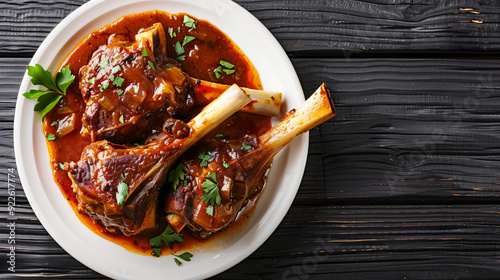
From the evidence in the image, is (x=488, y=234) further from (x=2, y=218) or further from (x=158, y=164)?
(x=2, y=218)

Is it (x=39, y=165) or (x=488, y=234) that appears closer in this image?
(x=39, y=165)

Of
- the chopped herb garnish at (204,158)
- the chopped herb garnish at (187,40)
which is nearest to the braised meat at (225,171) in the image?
the chopped herb garnish at (204,158)

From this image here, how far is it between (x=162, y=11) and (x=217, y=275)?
6.43ft

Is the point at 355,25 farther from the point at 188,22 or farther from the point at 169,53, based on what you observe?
the point at 169,53

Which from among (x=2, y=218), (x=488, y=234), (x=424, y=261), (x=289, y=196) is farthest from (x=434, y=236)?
(x=2, y=218)

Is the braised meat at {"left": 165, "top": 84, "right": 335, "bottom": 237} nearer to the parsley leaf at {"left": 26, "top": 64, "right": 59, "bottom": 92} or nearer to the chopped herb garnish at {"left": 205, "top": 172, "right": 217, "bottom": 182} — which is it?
the chopped herb garnish at {"left": 205, "top": 172, "right": 217, "bottom": 182}

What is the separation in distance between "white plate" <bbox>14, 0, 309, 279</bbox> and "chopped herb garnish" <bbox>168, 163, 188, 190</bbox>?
578 mm

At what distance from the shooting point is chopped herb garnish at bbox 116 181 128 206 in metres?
2.19

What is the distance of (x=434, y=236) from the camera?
304cm

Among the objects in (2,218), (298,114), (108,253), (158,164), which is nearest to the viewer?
(158,164)

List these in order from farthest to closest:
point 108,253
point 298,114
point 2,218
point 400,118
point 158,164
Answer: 1. point 400,118
2. point 2,218
3. point 108,253
4. point 298,114
5. point 158,164

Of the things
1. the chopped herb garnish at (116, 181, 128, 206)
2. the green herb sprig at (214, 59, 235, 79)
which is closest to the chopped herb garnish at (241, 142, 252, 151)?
the green herb sprig at (214, 59, 235, 79)

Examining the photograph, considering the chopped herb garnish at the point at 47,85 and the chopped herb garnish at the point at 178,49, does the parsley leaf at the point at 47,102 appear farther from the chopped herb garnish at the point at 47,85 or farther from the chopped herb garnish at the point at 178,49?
the chopped herb garnish at the point at 178,49

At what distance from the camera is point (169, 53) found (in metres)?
2.71
